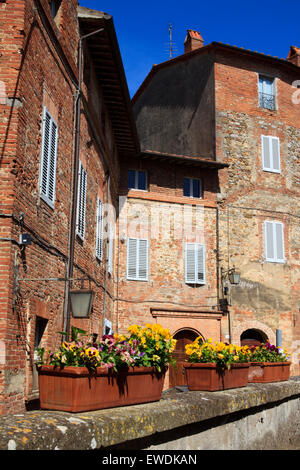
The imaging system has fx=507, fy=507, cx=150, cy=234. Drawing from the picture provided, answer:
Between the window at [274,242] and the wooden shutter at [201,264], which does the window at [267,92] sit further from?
the wooden shutter at [201,264]

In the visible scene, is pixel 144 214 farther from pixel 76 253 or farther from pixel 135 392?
pixel 135 392

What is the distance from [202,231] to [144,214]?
90.9 inches

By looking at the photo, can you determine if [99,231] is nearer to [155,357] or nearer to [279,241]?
[155,357]

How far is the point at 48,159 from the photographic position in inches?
314

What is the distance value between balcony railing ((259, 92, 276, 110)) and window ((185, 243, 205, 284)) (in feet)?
22.8

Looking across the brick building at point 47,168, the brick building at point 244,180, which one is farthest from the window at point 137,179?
the brick building at point 47,168

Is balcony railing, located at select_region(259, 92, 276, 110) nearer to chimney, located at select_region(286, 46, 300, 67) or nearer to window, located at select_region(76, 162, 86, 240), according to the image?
chimney, located at select_region(286, 46, 300, 67)

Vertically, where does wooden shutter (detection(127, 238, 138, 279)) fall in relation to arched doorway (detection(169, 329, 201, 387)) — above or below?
above

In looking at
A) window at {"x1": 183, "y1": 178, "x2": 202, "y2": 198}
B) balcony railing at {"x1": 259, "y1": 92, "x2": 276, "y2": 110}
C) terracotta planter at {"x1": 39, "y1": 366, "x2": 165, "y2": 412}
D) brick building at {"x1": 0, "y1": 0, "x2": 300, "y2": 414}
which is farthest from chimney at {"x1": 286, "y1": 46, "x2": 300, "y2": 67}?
terracotta planter at {"x1": 39, "y1": 366, "x2": 165, "y2": 412}

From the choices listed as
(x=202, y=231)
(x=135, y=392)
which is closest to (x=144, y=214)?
(x=202, y=231)

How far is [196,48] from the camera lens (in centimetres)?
2283

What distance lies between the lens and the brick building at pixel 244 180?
61.1 feet

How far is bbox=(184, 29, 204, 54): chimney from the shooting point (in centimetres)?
2291

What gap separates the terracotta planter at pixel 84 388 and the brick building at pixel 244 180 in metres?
12.8
